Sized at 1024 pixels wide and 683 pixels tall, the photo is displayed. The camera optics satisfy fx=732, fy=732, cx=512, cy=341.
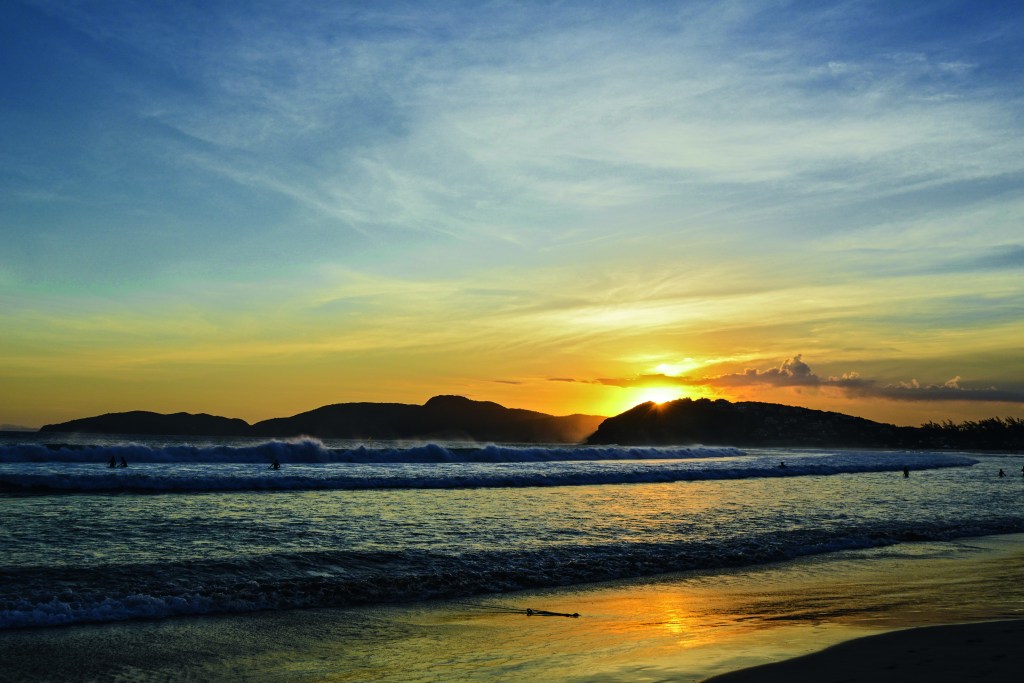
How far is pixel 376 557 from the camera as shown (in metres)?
16.2

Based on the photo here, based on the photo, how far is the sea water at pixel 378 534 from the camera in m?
13.2

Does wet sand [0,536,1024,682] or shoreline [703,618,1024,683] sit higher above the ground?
shoreline [703,618,1024,683]

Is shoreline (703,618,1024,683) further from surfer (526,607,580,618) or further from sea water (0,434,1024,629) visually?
sea water (0,434,1024,629)

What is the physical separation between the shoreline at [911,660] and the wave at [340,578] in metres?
6.94

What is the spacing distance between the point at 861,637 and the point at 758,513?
1830 cm

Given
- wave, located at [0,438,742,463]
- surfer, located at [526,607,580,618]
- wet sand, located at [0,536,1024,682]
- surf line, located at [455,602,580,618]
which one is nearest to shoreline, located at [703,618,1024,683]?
wet sand, located at [0,536,1024,682]

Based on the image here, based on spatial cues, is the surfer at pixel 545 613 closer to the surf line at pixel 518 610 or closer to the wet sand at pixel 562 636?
the surf line at pixel 518 610

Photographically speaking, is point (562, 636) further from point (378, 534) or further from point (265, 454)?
point (265, 454)

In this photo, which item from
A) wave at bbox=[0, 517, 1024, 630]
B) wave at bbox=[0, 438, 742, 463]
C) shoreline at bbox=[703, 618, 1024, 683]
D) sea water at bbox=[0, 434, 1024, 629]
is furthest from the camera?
wave at bbox=[0, 438, 742, 463]

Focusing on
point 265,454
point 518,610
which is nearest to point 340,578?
point 518,610

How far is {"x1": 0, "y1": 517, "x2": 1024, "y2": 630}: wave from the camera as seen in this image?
11930mm

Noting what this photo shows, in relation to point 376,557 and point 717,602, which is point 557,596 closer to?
point 717,602

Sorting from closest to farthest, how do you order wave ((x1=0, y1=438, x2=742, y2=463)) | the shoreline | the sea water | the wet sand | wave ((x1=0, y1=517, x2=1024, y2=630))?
the shoreline < the wet sand < wave ((x1=0, y1=517, x2=1024, y2=630)) < the sea water < wave ((x1=0, y1=438, x2=742, y2=463))

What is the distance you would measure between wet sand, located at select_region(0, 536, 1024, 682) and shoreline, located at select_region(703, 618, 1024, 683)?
6 cm
